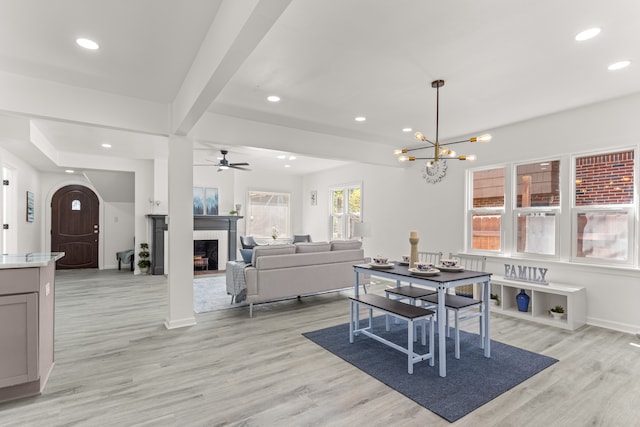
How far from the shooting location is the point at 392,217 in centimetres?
684

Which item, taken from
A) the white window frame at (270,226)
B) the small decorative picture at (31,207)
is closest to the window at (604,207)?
the white window frame at (270,226)

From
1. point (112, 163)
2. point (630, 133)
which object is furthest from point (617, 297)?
point (112, 163)

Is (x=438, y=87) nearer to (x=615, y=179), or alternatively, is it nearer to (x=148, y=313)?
(x=615, y=179)

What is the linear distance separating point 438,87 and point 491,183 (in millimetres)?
2492

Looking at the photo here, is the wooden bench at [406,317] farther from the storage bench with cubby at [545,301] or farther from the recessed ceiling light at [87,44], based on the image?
the recessed ceiling light at [87,44]

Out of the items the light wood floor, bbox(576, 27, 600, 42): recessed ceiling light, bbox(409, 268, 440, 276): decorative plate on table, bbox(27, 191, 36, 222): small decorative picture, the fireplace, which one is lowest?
the light wood floor

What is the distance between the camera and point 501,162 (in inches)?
196

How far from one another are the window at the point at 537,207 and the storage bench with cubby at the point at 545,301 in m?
0.62

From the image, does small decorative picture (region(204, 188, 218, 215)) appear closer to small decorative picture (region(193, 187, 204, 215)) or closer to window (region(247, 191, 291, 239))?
small decorative picture (region(193, 187, 204, 215))

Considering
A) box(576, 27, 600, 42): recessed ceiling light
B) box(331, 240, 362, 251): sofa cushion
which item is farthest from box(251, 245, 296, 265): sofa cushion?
box(576, 27, 600, 42): recessed ceiling light

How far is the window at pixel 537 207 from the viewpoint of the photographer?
4.48 metres

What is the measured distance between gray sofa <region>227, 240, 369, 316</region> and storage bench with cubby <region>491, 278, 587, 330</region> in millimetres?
2100

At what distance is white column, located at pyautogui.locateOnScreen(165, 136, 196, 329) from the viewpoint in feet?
12.8

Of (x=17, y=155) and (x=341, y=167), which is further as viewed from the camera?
(x=341, y=167)
